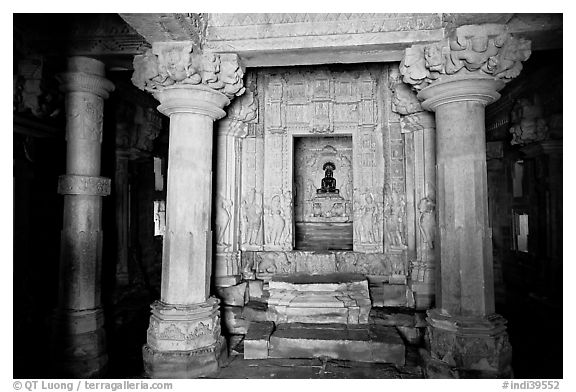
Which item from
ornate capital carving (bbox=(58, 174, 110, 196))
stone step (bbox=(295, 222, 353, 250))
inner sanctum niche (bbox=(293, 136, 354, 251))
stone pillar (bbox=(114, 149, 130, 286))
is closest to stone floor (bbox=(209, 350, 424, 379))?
ornate capital carving (bbox=(58, 174, 110, 196))

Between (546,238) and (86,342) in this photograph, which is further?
(546,238)

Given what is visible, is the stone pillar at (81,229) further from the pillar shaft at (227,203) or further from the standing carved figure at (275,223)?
the standing carved figure at (275,223)

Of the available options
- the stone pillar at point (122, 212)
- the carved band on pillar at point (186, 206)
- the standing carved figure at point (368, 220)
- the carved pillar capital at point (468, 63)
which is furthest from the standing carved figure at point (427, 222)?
the stone pillar at point (122, 212)

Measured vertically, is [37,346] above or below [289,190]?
below

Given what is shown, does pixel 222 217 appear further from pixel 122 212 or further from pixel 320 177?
pixel 320 177

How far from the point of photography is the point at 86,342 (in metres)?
4.98

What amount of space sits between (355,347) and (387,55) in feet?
11.9

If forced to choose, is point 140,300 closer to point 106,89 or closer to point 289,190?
point 289,190

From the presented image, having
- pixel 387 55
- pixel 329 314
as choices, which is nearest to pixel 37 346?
pixel 329 314

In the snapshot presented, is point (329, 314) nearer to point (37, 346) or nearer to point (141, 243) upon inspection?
point (37, 346)

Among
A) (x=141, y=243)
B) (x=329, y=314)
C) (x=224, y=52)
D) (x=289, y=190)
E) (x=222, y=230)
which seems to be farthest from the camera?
(x=141, y=243)

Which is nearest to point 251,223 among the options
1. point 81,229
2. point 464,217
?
point 81,229
